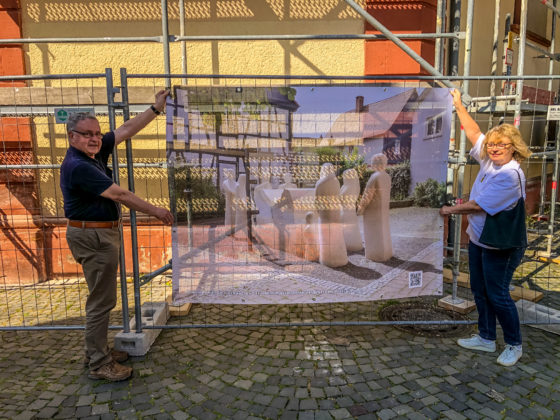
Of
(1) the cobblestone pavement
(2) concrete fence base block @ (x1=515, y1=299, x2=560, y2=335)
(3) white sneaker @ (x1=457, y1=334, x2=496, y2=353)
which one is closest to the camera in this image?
(1) the cobblestone pavement

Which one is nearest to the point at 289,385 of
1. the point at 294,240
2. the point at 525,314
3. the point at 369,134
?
the point at 294,240

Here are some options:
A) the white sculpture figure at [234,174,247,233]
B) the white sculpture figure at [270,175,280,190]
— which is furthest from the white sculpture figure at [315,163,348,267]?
the white sculpture figure at [234,174,247,233]

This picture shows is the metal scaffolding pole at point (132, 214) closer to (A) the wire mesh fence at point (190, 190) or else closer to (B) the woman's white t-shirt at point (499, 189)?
(A) the wire mesh fence at point (190, 190)

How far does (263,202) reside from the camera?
3500 millimetres

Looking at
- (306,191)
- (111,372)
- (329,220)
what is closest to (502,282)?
(329,220)

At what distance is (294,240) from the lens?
3586mm

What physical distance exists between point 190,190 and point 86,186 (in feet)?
2.73

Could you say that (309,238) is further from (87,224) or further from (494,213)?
(87,224)

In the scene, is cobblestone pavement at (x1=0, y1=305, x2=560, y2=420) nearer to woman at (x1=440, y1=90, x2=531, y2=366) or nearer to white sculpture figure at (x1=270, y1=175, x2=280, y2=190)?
woman at (x1=440, y1=90, x2=531, y2=366)

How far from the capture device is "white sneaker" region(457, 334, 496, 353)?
11.5 ft

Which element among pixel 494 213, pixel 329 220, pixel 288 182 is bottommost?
pixel 329 220

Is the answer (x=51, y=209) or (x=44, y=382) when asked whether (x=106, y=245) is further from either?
(x=51, y=209)

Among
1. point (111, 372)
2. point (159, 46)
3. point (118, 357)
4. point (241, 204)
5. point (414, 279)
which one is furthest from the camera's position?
point (159, 46)

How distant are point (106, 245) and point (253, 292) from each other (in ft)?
4.23
